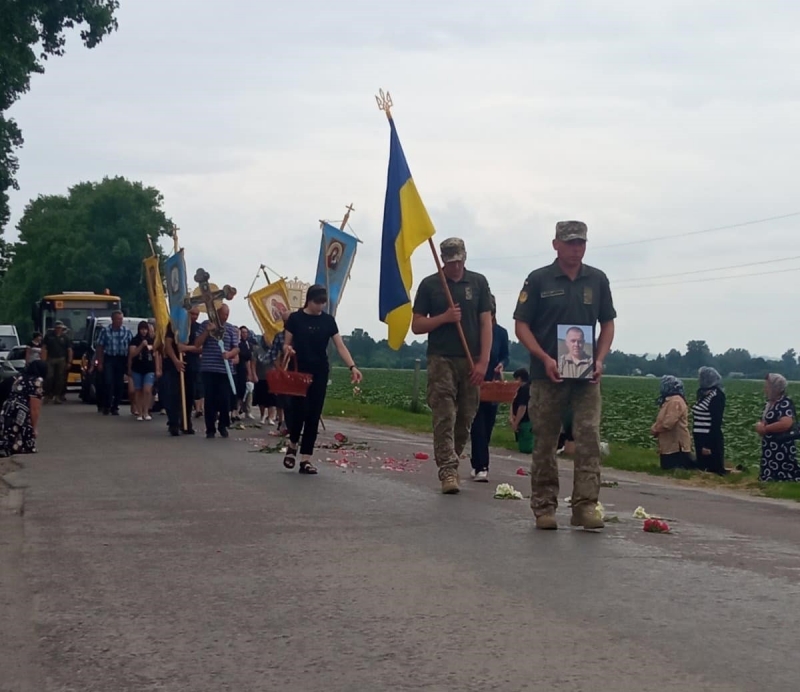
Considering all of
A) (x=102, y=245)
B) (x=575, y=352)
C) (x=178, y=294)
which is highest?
(x=102, y=245)

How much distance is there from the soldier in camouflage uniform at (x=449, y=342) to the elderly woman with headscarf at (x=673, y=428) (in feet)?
18.5

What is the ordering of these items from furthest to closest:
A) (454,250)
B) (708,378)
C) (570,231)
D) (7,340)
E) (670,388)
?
(7,340)
(670,388)
(708,378)
(454,250)
(570,231)

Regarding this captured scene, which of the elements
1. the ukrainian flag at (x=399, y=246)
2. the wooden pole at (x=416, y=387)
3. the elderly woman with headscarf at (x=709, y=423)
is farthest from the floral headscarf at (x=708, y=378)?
the wooden pole at (x=416, y=387)

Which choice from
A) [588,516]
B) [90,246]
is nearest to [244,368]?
[588,516]

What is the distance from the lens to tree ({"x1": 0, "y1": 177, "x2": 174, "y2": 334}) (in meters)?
89.3

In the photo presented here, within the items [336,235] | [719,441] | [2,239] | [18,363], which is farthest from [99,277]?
[719,441]

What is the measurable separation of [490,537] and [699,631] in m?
3.02

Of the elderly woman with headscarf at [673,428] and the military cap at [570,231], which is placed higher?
the military cap at [570,231]

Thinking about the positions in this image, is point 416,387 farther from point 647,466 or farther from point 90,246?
point 90,246

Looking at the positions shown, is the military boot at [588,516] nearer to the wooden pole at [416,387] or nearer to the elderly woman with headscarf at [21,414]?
the elderly woman with headscarf at [21,414]

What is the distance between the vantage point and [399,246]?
13016 mm

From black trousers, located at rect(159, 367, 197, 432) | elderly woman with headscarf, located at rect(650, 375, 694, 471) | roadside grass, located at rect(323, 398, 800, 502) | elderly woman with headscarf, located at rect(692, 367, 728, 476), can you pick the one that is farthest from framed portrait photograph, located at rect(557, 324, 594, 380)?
black trousers, located at rect(159, 367, 197, 432)

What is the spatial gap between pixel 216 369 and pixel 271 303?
16.1ft

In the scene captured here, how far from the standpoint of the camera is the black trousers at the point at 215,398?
19250mm
